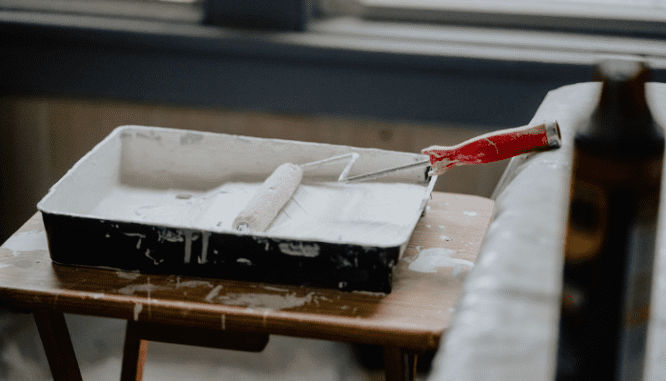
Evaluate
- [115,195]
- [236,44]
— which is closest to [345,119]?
[236,44]

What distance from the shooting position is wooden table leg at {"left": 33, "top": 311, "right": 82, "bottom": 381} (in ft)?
2.98

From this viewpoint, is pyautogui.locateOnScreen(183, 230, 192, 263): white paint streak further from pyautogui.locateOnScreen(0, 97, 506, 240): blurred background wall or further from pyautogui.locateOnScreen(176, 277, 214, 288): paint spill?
pyautogui.locateOnScreen(0, 97, 506, 240): blurred background wall

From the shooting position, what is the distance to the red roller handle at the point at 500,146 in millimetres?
873

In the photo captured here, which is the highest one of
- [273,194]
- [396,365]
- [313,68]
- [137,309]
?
[313,68]

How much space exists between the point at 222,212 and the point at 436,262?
31 centimetres

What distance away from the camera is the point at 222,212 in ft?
3.17

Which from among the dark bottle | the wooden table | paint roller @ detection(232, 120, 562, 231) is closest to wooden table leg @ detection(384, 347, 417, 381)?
the wooden table

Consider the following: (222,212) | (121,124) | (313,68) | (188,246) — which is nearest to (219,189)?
(222,212)

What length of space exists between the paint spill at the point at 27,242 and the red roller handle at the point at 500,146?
1.86ft

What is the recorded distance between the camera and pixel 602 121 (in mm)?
354

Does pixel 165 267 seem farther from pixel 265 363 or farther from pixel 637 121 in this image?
pixel 265 363

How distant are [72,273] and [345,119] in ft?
2.94

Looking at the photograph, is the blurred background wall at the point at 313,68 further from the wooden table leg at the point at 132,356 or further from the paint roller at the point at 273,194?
the wooden table leg at the point at 132,356

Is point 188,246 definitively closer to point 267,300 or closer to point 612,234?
point 267,300
